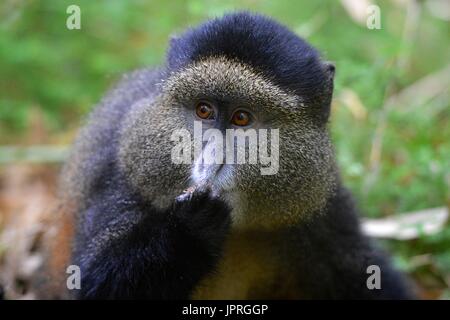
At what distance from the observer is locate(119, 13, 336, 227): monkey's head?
4.20 metres

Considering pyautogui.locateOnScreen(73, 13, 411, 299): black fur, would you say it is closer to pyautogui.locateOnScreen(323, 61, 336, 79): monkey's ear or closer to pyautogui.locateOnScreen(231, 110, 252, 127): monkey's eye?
pyautogui.locateOnScreen(323, 61, 336, 79): monkey's ear

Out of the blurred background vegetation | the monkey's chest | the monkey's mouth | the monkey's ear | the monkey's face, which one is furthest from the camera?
the blurred background vegetation

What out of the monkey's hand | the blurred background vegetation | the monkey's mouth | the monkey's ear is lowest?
the monkey's hand

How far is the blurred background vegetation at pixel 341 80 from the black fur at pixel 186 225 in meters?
1.25

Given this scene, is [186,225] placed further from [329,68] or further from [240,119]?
[329,68]

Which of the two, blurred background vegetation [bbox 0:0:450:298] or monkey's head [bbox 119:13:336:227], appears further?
blurred background vegetation [bbox 0:0:450:298]

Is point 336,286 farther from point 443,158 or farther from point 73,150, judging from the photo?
point 73,150

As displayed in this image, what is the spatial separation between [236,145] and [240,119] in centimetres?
17

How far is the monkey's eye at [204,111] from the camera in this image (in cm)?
425

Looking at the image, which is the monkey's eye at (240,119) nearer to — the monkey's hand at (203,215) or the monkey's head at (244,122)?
the monkey's head at (244,122)

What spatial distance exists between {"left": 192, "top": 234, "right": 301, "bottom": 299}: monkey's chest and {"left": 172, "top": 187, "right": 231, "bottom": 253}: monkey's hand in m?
0.67

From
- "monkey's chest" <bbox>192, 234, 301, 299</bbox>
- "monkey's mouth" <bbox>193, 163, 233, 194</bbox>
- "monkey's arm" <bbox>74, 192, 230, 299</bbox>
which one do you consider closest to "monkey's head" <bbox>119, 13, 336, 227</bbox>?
"monkey's mouth" <bbox>193, 163, 233, 194</bbox>

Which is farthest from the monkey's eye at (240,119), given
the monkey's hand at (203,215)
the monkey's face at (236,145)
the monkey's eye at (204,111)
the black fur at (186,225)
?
the monkey's hand at (203,215)

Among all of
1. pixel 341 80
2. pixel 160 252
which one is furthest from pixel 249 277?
pixel 341 80
